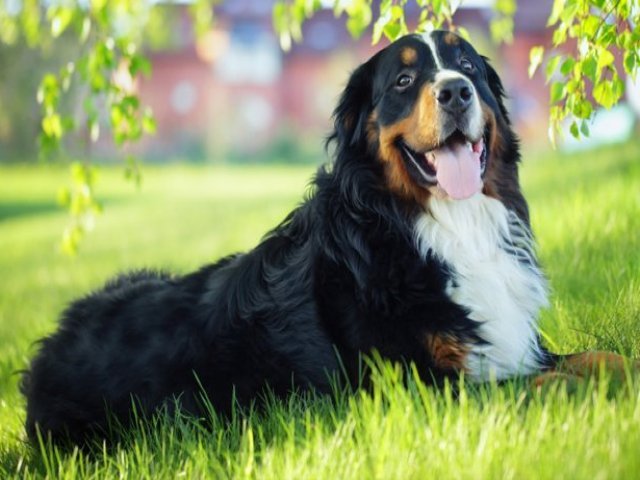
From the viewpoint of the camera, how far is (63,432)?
14.1 ft

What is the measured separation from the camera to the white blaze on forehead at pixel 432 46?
4.24 metres

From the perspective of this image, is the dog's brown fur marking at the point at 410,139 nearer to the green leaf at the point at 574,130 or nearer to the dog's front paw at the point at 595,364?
the green leaf at the point at 574,130

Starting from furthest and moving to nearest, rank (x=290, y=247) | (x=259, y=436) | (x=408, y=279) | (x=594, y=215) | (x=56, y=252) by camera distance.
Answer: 1. (x=56, y=252)
2. (x=594, y=215)
3. (x=290, y=247)
4. (x=408, y=279)
5. (x=259, y=436)

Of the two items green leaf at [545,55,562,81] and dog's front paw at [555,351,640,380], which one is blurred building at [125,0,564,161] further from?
dog's front paw at [555,351,640,380]

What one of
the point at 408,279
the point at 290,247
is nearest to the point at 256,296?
the point at 290,247

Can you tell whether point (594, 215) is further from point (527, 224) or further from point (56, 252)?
point (56, 252)

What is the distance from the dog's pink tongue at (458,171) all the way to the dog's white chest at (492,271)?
103mm

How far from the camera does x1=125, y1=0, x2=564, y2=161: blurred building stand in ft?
132

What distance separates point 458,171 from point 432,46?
1.91 ft

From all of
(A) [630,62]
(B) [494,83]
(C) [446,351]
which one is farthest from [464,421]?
(B) [494,83]

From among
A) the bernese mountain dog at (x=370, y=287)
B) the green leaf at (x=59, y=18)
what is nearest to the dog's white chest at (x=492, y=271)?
the bernese mountain dog at (x=370, y=287)

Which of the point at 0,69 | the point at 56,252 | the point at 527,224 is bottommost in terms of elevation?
the point at 56,252

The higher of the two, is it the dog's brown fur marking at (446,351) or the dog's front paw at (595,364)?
the dog's brown fur marking at (446,351)

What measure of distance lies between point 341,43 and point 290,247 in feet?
124
